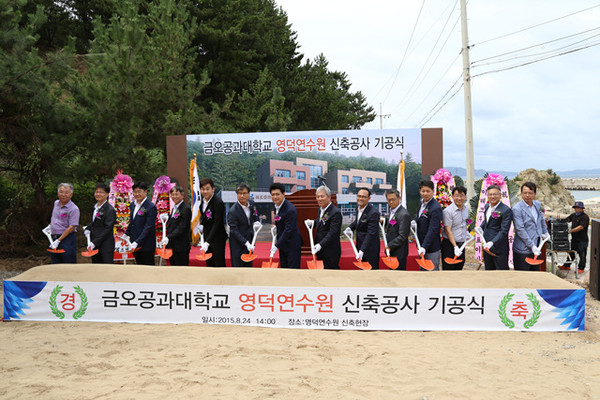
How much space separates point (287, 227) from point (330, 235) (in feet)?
1.39

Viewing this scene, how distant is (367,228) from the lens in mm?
4488

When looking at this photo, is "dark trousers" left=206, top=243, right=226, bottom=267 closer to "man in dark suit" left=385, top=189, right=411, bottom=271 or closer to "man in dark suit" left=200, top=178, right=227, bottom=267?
"man in dark suit" left=200, top=178, right=227, bottom=267

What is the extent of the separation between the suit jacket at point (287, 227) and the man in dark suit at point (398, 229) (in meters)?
0.92

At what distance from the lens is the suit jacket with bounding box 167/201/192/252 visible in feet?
15.6

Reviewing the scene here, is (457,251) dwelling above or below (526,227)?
below

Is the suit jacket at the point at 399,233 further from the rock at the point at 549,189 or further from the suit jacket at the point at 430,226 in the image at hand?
the rock at the point at 549,189

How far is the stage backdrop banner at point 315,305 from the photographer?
3662mm

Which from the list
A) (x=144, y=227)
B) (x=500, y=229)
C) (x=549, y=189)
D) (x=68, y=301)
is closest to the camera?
(x=68, y=301)

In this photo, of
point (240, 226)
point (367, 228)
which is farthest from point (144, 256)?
point (367, 228)

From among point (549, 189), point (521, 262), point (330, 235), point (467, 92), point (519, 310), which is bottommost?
point (519, 310)

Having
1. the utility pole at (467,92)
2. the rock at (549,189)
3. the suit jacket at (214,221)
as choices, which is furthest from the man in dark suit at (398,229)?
the rock at (549,189)

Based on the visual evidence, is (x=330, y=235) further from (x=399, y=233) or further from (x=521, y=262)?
(x=521, y=262)

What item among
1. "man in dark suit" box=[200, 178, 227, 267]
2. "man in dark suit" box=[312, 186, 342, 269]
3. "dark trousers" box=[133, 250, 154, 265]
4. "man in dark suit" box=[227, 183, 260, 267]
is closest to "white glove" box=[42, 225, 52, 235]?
"dark trousers" box=[133, 250, 154, 265]

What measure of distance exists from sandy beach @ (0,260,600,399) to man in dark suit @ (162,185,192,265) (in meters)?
1.07
